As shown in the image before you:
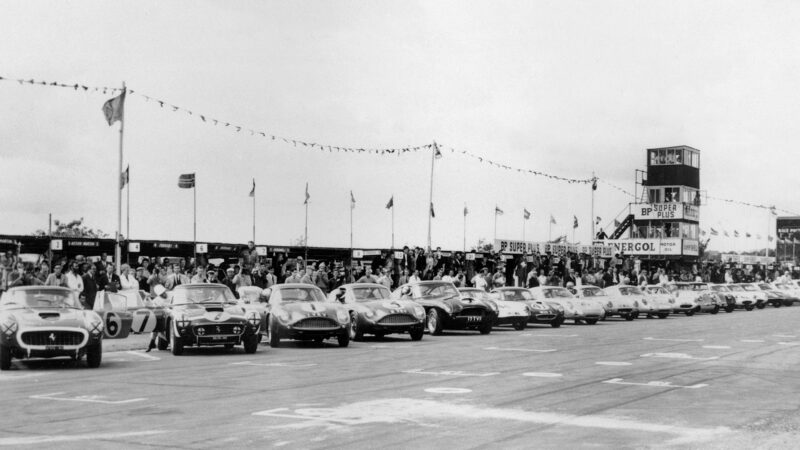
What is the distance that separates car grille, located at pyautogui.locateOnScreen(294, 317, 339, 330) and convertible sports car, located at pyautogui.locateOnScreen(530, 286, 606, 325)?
1131 centimetres

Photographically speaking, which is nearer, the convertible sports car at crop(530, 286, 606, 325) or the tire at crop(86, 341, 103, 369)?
the tire at crop(86, 341, 103, 369)

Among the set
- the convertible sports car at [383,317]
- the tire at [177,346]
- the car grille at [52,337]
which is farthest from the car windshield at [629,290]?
the car grille at [52,337]

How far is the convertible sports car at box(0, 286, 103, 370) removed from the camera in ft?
46.3

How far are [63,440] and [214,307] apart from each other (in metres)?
10.1

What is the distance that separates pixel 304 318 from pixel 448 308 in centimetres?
520

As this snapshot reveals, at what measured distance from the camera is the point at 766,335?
71.9ft

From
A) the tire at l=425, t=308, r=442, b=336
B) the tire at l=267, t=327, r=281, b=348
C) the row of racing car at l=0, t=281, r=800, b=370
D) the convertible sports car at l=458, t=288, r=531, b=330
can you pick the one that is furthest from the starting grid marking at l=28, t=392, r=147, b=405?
the convertible sports car at l=458, t=288, r=531, b=330

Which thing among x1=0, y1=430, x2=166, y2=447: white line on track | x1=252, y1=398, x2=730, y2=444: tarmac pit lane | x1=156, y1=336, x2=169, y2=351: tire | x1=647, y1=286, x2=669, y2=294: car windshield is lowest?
x1=156, y1=336, x2=169, y2=351: tire

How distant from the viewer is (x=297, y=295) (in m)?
19.9

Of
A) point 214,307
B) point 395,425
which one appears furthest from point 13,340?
point 395,425

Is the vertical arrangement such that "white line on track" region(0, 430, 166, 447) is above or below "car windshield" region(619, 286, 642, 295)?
below

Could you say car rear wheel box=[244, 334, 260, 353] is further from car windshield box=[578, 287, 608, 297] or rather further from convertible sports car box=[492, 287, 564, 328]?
car windshield box=[578, 287, 608, 297]

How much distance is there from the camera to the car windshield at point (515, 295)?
26383mm

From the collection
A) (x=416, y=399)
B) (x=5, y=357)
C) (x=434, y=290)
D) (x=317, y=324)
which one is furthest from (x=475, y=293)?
(x=416, y=399)
